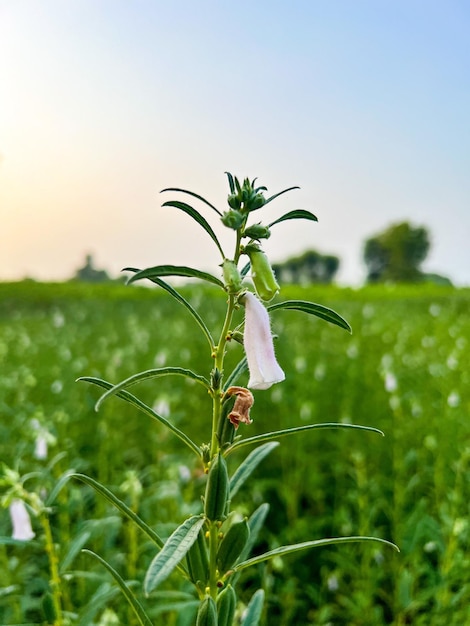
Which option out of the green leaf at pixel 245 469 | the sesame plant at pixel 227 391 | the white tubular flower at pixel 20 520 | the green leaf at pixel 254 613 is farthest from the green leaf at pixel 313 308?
the white tubular flower at pixel 20 520

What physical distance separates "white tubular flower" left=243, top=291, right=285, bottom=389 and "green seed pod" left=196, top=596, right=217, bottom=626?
0.79 feet

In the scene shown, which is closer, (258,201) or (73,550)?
(258,201)

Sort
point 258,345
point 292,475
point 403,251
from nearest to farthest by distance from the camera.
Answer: point 258,345 → point 292,475 → point 403,251

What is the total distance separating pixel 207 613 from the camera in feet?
2.44

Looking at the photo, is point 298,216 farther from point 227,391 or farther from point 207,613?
point 207,613

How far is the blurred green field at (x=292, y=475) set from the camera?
2.16 m

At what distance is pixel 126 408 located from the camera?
14.7ft

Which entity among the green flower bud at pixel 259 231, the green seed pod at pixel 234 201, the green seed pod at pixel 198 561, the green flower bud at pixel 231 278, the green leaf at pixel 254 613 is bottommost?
→ the green leaf at pixel 254 613

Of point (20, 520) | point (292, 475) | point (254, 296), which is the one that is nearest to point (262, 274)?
point (254, 296)

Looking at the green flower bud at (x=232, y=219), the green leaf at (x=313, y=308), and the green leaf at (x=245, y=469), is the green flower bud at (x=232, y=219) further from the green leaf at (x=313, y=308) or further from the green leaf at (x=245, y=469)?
the green leaf at (x=245, y=469)

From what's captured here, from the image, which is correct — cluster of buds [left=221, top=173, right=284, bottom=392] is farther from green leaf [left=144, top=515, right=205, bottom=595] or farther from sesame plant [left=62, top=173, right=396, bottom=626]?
green leaf [left=144, top=515, right=205, bottom=595]

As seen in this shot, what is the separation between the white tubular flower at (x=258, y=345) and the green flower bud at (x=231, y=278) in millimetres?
44

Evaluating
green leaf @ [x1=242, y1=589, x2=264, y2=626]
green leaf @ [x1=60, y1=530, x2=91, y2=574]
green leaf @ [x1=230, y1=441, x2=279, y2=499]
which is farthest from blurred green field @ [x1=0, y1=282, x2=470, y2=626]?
green leaf @ [x1=230, y1=441, x2=279, y2=499]

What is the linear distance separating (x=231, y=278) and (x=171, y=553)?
283 millimetres
